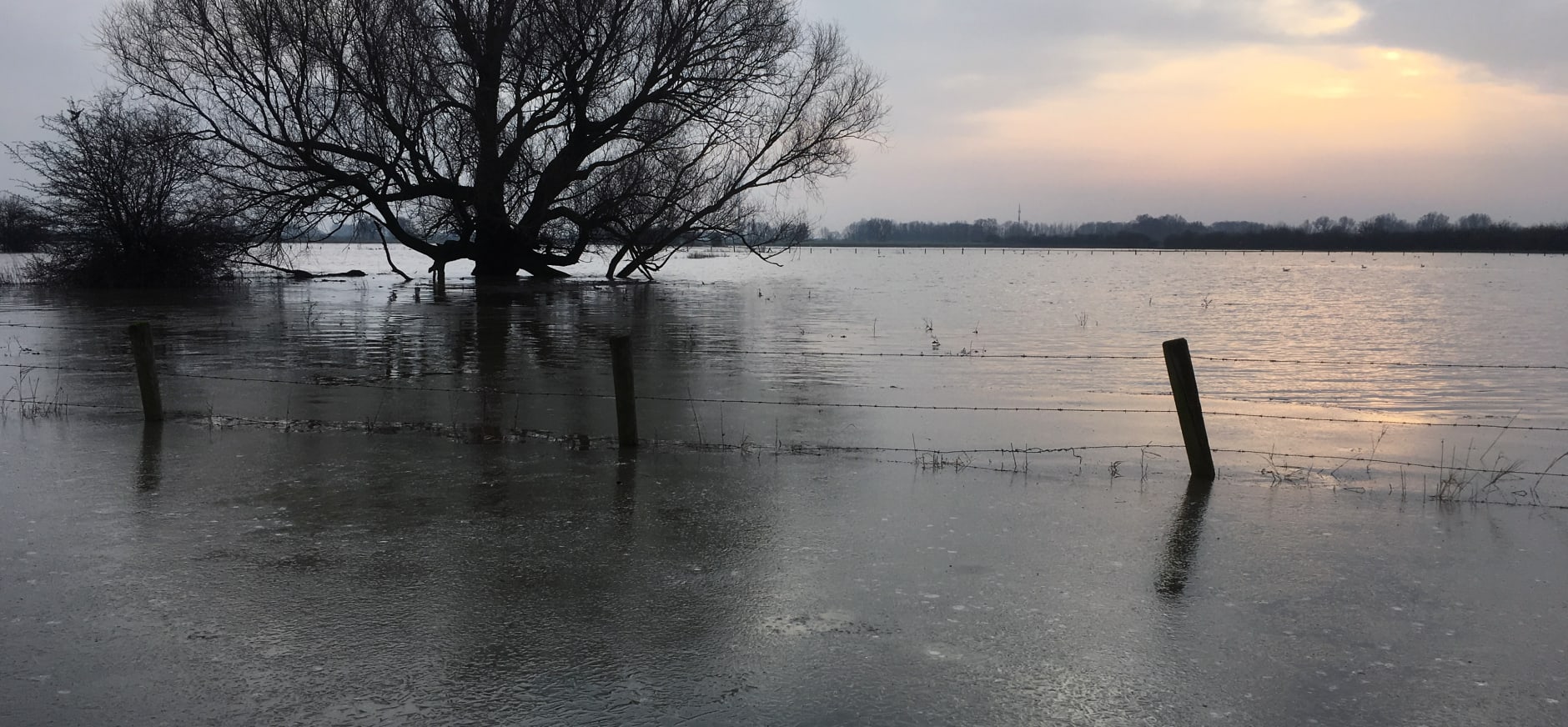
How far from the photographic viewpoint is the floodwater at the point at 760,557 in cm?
468

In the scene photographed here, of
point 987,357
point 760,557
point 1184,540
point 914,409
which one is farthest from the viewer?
point 987,357

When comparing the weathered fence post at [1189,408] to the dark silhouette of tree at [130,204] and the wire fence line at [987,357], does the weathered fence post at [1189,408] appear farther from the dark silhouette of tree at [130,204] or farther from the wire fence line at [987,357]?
the dark silhouette of tree at [130,204]

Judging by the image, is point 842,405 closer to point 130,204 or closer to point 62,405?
point 62,405

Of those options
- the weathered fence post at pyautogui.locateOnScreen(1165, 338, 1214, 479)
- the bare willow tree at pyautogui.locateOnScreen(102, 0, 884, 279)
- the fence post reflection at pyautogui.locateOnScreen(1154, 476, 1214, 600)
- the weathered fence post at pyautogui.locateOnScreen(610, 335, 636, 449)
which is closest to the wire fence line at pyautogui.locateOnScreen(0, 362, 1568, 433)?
the weathered fence post at pyautogui.locateOnScreen(610, 335, 636, 449)

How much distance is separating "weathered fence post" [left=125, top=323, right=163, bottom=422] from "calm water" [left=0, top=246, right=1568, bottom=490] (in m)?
0.87

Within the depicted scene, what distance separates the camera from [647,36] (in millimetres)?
37594

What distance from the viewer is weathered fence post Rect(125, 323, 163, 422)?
35.9 feet

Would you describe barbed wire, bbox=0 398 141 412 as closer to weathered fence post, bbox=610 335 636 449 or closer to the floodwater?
the floodwater

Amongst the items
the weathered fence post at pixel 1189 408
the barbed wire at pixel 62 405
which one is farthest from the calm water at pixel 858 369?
the weathered fence post at pixel 1189 408

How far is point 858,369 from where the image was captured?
18.3 meters

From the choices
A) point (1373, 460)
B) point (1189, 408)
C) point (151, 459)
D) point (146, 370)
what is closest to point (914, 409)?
point (1189, 408)

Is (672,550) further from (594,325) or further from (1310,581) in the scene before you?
(594,325)

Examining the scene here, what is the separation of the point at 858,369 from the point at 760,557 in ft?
38.8

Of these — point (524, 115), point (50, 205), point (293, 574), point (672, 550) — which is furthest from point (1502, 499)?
point (50, 205)
